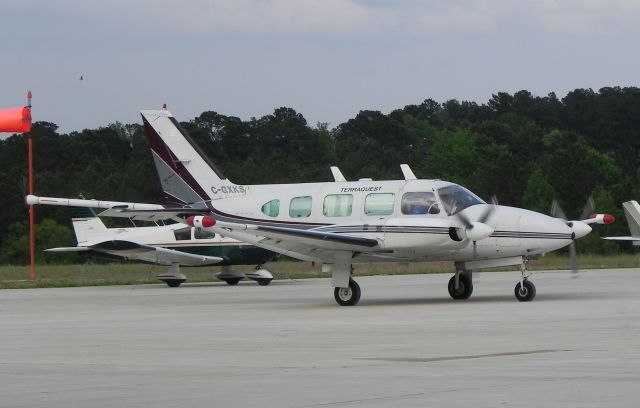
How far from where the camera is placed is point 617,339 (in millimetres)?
16656

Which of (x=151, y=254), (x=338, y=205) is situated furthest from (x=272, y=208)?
(x=151, y=254)

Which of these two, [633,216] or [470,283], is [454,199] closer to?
[470,283]

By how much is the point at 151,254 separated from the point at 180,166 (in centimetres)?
809

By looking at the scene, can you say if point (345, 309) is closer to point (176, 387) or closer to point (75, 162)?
point (176, 387)

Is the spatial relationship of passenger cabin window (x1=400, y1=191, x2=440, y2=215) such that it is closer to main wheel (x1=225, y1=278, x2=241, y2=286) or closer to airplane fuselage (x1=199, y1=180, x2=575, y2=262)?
airplane fuselage (x1=199, y1=180, x2=575, y2=262)

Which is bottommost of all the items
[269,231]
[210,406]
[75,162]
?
[210,406]

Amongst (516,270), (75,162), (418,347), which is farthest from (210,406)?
(75,162)

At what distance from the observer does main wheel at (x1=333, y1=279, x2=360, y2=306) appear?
26641mm

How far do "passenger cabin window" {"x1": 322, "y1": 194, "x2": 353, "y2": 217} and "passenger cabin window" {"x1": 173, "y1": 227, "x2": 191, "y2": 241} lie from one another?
44.0 feet

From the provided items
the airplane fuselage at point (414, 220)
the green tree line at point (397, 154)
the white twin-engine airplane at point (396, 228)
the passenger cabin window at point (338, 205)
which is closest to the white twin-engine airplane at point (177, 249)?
the white twin-engine airplane at point (396, 228)

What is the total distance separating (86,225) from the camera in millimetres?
42000

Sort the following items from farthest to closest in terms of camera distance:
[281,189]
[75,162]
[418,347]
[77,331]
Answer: [75,162] → [281,189] → [77,331] → [418,347]

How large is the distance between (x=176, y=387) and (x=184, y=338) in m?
6.28

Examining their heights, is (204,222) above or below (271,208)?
below
